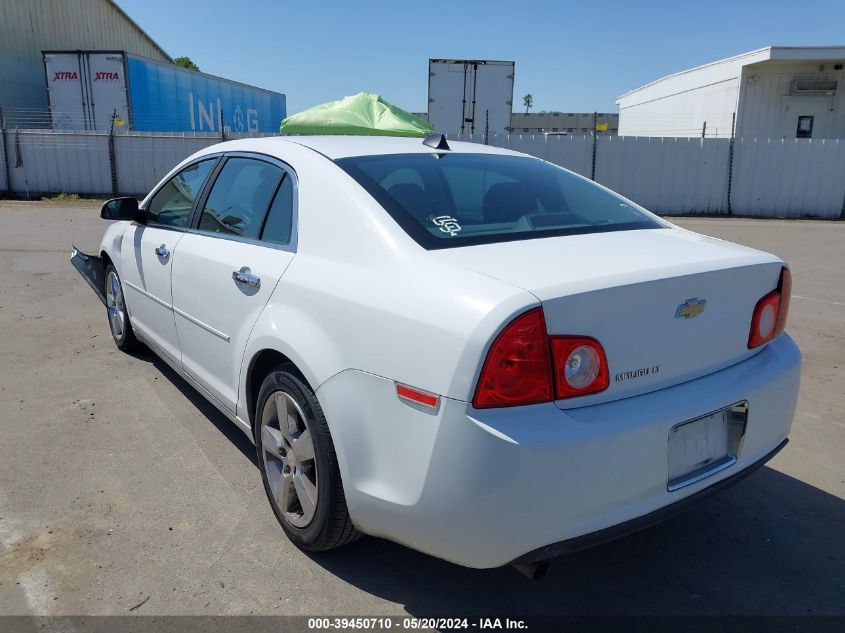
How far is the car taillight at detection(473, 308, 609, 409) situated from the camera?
1.87 m

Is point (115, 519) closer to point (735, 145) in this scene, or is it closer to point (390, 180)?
point (390, 180)

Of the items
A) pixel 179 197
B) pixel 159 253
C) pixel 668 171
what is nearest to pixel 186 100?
pixel 668 171

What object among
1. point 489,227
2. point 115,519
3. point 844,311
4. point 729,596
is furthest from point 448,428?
point 844,311

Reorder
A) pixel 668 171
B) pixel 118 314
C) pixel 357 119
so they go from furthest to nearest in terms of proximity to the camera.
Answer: pixel 668 171, pixel 357 119, pixel 118 314

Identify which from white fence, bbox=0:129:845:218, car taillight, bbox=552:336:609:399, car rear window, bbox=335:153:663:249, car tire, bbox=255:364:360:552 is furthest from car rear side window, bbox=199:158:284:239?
white fence, bbox=0:129:845:218

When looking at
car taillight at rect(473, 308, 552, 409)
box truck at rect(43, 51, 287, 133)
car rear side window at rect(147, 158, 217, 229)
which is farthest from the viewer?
box truck at rect(43, 51, 287, 133)

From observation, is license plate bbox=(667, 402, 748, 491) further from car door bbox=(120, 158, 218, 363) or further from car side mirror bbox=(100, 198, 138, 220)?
car side mirror bbox=(100, 198, 138, 220)

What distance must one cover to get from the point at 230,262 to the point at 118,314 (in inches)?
94.8

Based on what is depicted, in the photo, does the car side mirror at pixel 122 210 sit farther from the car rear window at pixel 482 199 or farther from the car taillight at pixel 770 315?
the car taillight at pixel 770 315

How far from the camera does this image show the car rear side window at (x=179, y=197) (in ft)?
12.1

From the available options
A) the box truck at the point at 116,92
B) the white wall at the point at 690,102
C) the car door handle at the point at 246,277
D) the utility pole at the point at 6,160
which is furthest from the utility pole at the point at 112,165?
the white wall at the point at 690,102

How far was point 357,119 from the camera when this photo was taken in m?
11.8

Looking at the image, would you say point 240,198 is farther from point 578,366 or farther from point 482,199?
point 578,366

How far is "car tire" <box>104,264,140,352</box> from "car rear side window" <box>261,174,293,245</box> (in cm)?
228
